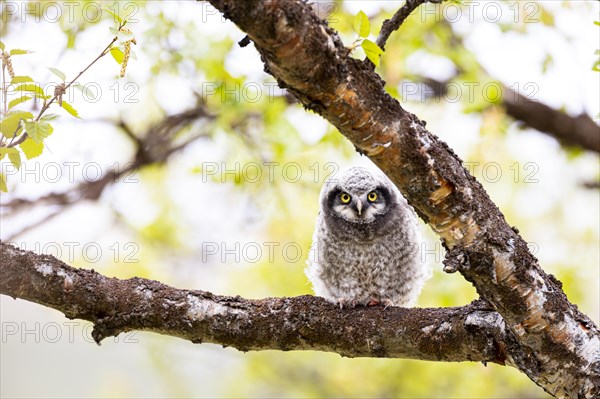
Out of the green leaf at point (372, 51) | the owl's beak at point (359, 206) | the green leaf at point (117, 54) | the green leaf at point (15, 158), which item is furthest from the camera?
the owl's beak at point (359, 206)

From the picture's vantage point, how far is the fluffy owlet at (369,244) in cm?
431

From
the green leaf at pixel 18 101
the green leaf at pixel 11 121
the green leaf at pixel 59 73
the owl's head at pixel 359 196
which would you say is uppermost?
the owl's head at pixel 359 196

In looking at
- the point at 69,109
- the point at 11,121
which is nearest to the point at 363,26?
the point at 69,109

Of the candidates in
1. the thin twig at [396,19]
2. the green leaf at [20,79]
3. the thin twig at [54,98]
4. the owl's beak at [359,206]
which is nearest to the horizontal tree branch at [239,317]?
the thin twig at [54,98]

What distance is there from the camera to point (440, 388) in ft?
26.7

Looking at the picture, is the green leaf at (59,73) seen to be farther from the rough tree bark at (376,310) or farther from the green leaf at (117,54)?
the rough tree bark at (376,310)

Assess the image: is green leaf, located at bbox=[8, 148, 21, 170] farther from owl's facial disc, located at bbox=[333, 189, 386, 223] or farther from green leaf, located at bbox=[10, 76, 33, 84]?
owl's facial disc, located at bbox=[333, 189, 386, 223]

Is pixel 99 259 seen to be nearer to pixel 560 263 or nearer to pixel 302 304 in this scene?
pixel 302 304

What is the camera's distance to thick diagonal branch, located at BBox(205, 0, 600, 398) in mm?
1961

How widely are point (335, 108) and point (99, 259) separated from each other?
5.08m

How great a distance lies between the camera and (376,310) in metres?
3.29

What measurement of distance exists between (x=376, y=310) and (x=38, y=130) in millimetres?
1722

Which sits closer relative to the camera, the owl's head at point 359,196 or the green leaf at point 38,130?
the green leaf at point 38,130

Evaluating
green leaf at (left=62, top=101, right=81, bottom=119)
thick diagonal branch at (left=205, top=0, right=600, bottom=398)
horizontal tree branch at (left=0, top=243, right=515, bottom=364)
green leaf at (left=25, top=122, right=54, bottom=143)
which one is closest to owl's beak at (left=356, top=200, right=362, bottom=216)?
horizontal tree branch at (left=0, top=243, right=515, bottom=364)
